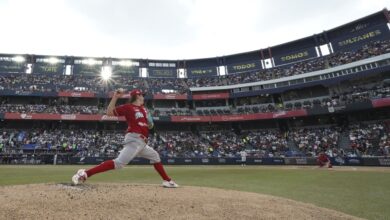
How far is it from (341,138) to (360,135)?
7.77 feet

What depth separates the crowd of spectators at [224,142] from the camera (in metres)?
32.3

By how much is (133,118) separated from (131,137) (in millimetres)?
452

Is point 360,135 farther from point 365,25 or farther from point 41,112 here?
point 41,112

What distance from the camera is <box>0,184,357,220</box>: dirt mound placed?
3727 millimetres

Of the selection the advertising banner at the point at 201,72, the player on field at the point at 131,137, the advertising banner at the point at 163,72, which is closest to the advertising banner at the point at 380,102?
the advertising banner at the point at 201,72

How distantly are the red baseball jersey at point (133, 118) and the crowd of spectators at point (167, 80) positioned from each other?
137 ft

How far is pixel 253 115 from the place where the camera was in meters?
43.3

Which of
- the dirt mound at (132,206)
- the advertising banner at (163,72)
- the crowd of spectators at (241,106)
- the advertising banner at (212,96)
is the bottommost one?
the dirt mound at (132,206)

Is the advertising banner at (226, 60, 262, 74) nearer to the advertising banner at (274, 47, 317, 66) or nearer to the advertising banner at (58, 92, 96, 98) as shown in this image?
the advertising banner at (274, 47, 317, 66)

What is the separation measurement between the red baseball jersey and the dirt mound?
1408mm

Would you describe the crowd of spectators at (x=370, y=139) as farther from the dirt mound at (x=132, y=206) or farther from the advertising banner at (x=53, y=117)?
the advertising banner at (x=53, y=117)

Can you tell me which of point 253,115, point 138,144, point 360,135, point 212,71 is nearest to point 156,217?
point 138,144

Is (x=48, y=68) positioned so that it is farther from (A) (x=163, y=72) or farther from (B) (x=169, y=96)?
(B) (x=169, y=96)

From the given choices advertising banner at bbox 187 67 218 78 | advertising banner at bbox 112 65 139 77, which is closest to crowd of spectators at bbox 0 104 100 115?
advertising banner at bbox 112 65 139 77
